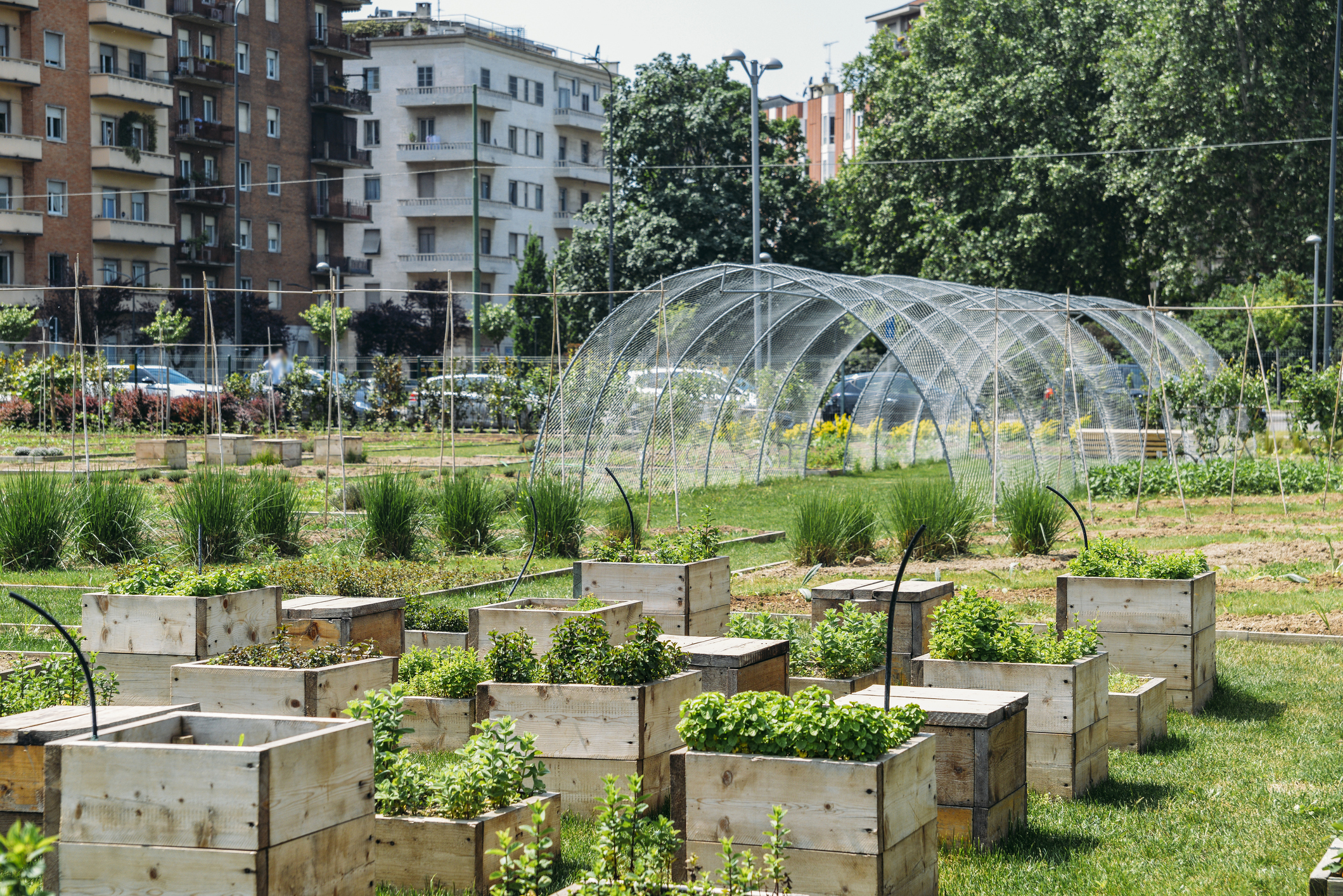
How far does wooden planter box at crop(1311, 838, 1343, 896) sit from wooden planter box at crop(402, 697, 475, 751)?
12.6 ft

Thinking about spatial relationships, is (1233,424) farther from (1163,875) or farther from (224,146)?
(224,146)

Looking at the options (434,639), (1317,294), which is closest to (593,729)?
(434,639)

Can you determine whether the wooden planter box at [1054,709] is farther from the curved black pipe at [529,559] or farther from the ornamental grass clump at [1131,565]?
the curved black pipe at [529,559]

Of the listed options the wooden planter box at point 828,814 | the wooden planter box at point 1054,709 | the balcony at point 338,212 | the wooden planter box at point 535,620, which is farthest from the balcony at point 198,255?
the wooden planter box at point 828,814

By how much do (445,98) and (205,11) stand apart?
1436 cm

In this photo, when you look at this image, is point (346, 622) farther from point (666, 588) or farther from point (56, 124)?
point (56, 124)

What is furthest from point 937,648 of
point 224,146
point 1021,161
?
point 224,146

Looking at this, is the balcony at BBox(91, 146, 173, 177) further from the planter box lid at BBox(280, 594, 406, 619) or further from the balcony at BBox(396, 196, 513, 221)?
the planter box lid at BBox(280, 594, 406, 619)

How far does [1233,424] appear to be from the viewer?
895 inches

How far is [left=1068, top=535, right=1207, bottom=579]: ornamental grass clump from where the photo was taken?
7492 millimetres

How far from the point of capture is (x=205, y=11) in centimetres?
5509

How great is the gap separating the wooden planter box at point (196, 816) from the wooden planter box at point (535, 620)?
275 centimetres

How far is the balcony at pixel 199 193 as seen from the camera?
176ft

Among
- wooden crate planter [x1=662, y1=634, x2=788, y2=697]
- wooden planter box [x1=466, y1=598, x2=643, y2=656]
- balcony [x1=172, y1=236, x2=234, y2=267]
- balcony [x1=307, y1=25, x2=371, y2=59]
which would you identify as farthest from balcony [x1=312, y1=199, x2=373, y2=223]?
wooden crate planter [x1=662, y1=634, x2=788, y2=697]
